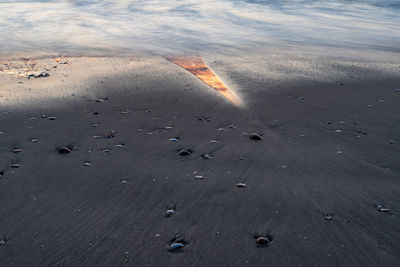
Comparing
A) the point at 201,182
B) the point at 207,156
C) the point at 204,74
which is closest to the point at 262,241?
the point at 201,182

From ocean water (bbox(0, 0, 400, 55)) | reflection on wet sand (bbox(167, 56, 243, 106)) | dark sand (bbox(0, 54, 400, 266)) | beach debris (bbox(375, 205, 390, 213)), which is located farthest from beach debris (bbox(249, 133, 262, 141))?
ocean water (bbox(0, 0, 400, 55))

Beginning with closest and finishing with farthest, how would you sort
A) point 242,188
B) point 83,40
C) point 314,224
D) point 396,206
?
point 314,224 < point 396,206 < point 242,188 < point 83,40

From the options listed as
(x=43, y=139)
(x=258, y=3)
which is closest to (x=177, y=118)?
(x=43, y=139)

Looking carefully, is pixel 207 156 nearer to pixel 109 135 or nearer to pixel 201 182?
pixel 201 182

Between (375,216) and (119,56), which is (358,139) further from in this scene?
(119,56)

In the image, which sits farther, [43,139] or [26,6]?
→ [26,6]

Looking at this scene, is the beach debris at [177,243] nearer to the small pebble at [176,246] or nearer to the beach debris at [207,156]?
the small pebble at [176,246]
